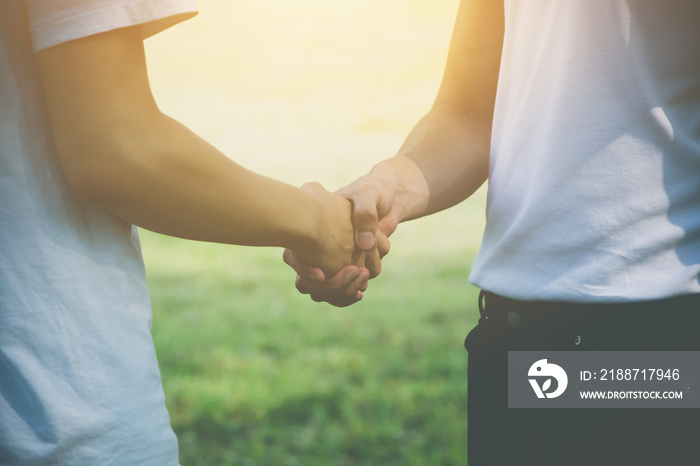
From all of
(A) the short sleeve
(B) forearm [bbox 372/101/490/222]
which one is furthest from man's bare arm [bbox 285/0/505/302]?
(A) the short sleeve

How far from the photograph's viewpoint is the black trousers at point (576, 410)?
160 centimetres

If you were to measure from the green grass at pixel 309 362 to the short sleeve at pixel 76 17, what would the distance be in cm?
268

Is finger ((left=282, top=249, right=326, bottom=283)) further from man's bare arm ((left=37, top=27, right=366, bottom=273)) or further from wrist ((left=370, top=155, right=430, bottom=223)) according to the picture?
man's bare arm ((left=37, top=27, right=366, bottom=273))

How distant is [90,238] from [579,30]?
1064 millimetres

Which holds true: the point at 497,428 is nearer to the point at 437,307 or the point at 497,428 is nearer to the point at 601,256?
the point at 601,256

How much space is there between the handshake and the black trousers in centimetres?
40

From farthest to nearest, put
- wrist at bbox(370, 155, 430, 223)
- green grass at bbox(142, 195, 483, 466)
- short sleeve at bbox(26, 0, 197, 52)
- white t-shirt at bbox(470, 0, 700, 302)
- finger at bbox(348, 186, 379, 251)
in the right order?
green grass at bbox(142, 195, 483, 466) → wrist at bbox(370, 155, 430, 223) → finger at bbox(348, 186, 379, 251) → white t-shirt at bbox(470, 0, 700, 302) → short sleeve at bbox(26, 0, 197, 52)

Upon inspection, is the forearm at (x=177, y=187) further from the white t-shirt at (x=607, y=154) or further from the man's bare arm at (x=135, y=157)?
the white t-shirt at (x=607, y=154)

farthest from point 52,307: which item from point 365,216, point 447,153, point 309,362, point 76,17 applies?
point 309,362

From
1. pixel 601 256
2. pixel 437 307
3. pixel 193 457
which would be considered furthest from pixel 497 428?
pixel 437 307

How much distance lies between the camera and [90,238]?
1432 mm

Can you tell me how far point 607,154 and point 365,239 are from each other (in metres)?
0.75

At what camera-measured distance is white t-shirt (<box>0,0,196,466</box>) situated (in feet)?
4.37

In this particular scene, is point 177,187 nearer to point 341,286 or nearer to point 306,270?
point 306,270
